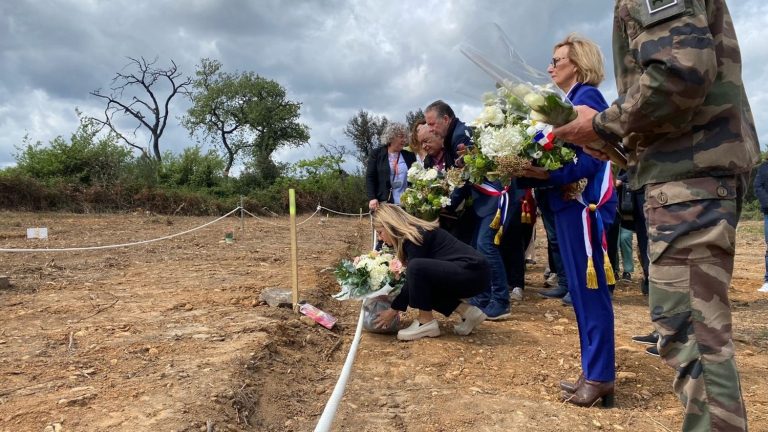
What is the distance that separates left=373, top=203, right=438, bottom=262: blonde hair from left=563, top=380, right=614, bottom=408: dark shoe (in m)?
1.63

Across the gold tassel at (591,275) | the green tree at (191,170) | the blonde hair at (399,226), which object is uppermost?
the green tree at (191,170)

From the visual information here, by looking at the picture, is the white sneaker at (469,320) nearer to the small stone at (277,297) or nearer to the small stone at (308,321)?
the small stone at (308,321)

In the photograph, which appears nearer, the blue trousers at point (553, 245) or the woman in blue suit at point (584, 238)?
the woman in blue suit at point (584, 238)

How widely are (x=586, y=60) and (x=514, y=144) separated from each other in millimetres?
565

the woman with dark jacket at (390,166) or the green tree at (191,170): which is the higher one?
the green tree at (191,170)

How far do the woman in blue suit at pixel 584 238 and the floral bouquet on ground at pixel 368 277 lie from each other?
5.42 feet

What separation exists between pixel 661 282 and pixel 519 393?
1.61m

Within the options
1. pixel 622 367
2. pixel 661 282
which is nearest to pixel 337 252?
pixel 622 367

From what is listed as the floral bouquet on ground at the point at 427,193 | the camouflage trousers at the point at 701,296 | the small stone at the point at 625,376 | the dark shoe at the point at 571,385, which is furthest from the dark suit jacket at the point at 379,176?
the camouflage trousers at the point at 701,296

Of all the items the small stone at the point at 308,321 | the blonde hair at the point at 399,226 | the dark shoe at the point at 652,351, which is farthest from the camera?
the small stone at the point at 308,321

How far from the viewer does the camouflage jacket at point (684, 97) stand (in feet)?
5.28

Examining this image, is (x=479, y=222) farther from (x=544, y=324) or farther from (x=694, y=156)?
(x=694, y=156)


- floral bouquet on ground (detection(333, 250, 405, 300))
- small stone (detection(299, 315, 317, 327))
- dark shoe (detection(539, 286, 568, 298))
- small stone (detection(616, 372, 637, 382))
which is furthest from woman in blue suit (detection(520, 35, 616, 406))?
dark shoe (detection(539, 286, 568, 298))

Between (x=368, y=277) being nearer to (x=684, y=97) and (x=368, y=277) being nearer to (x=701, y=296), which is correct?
(x=701, y=296)
